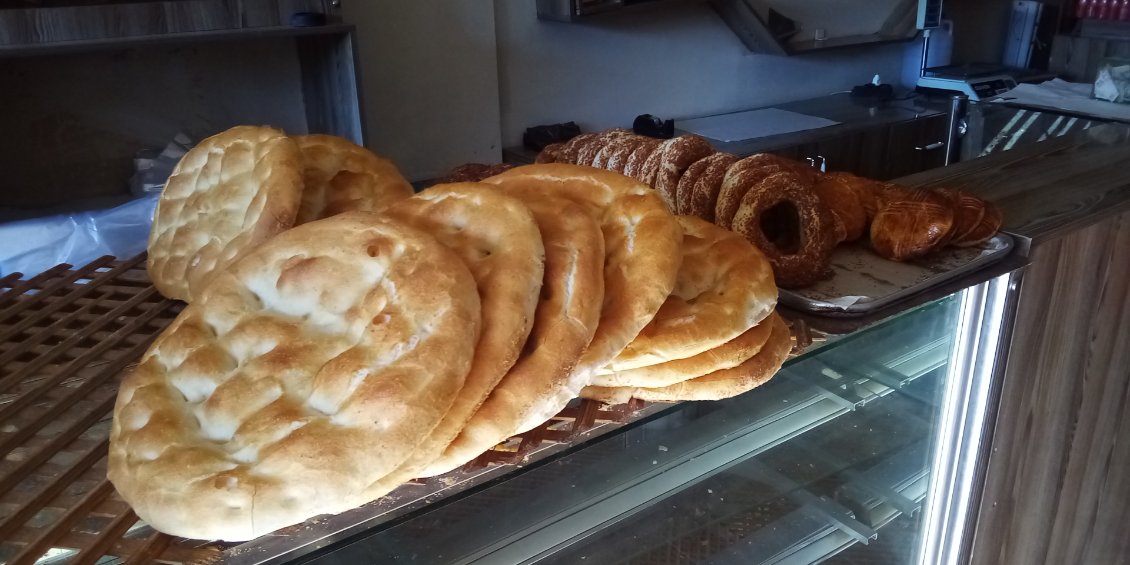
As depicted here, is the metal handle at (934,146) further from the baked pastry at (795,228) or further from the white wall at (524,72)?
the baked pastry at (795,228)

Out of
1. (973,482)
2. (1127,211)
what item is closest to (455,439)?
(973,482)

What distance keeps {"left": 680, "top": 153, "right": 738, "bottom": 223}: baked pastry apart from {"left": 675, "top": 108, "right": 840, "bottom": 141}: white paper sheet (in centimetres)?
272

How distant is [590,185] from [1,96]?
285cm

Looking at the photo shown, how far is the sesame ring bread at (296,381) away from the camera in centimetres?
75

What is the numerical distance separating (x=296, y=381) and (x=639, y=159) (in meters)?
1.19

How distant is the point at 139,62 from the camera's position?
3.14 m

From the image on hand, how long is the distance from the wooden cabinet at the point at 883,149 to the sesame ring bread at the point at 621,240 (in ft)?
10.9

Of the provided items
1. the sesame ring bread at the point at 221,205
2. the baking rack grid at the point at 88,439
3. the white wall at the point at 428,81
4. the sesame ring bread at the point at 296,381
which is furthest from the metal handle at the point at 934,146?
the sesame ring bread at the point at 296,381

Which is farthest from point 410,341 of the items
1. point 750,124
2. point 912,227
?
point 750,124

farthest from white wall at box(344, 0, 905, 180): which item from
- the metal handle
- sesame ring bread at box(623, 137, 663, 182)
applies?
sesame ring bread at box(623, 137, 663, 182)

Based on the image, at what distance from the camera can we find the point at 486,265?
927 millimetres

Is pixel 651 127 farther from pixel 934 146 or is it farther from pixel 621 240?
pixel 621 240

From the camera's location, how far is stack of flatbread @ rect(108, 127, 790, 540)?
2.49ft

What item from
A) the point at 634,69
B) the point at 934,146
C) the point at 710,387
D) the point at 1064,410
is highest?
the point at 634,69
